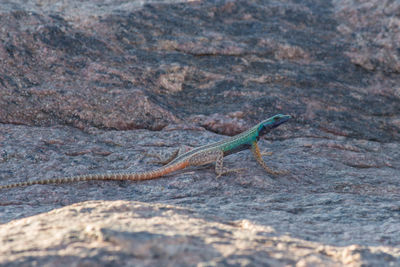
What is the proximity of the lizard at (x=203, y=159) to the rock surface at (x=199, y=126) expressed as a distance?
0.12m

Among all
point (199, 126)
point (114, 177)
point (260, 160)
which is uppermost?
point (199, 126)

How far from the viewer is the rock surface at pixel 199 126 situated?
8.77 feet

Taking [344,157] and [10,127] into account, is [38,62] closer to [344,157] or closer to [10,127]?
[10,127]

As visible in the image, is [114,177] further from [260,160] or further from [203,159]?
[260,160]

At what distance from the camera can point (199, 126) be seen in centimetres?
695

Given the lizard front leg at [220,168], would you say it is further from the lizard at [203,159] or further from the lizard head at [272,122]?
the lizard head at [272,122]

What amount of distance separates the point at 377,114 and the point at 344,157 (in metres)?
2.23

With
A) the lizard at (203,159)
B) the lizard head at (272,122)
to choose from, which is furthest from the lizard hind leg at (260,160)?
the lizard head at (272,122)

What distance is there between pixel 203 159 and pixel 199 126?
142 cm

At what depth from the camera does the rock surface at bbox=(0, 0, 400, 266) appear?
2674mm

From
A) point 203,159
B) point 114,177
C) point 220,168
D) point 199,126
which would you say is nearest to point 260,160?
point 220,168

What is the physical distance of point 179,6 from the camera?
10.1m

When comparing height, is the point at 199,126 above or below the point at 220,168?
above

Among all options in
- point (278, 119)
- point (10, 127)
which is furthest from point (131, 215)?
point (10, 127)
